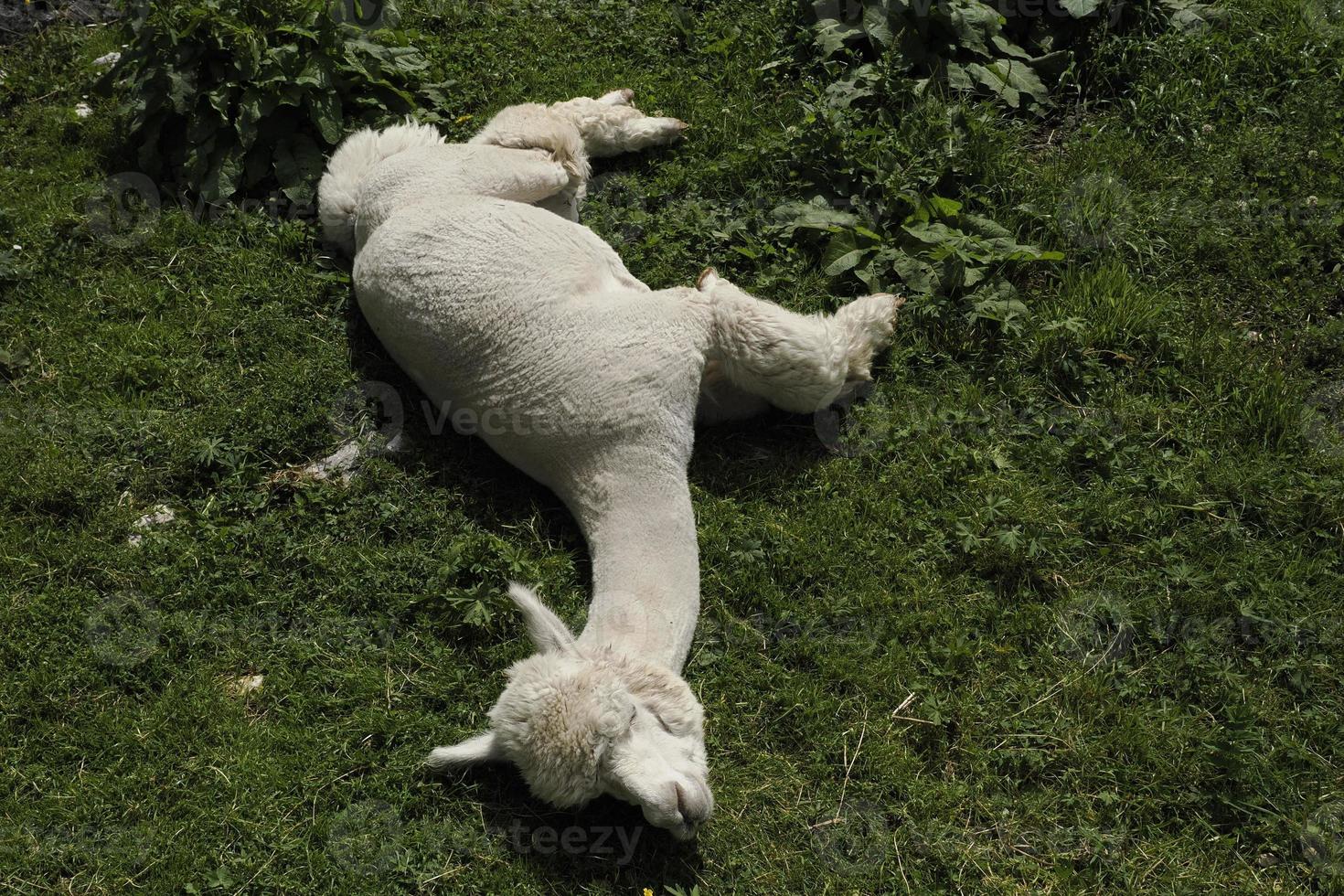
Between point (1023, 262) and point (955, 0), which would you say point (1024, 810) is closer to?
point (1023, 262)

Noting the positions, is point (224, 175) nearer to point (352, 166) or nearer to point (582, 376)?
point (352, 166)

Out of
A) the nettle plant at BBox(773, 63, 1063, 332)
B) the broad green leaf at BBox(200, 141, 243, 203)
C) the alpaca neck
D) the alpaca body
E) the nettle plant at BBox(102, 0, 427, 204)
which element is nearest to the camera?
the alpaca neck

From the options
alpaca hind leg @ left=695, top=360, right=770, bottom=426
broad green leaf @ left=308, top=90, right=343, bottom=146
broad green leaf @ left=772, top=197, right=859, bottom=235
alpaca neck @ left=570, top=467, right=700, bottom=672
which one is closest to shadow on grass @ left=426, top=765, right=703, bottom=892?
alpaca neck @ left=570, top=467, right=700, bottom=672

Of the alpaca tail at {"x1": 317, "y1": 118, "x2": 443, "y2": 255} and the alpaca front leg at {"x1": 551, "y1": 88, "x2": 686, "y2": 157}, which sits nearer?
the alpaca tail at {"x1": 317, "y1": 118, "x2": 443, "y2": 255}

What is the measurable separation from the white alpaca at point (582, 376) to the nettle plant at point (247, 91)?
56 cm

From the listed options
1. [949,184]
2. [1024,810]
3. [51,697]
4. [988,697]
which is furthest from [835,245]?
[51,697]

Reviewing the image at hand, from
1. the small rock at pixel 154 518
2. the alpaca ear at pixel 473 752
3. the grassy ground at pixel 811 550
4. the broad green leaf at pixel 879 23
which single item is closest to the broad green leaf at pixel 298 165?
the grassy ground at pixel 811 550

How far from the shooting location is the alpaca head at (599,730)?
11.4 feet

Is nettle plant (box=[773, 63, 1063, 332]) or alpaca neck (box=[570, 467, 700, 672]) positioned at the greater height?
nettle plant (box=[773, 63, 1063, 332])

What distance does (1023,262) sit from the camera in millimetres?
5188

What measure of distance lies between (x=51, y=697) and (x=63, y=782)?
1.17 ft

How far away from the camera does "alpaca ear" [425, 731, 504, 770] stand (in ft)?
12.5

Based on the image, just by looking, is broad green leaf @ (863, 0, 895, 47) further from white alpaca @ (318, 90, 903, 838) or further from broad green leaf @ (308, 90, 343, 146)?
broad green leaf @ (308, 90, 343, 146)

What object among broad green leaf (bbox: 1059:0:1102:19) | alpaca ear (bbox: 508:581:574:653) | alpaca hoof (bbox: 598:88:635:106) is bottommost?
alpaca ear (bbox: 508:581:574:653)
